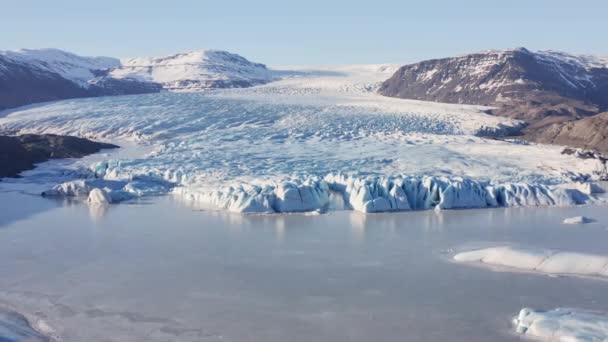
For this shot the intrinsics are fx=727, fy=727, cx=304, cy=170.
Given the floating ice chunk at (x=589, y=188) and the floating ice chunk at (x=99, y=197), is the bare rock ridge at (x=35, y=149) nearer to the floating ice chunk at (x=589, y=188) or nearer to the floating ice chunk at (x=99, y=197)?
the floating ice chunk at (x=99, y=197)

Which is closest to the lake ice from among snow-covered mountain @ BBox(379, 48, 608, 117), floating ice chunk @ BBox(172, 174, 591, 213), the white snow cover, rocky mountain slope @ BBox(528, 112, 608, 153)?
floating ice chunk @ BBox(172, 174, 591, 213)

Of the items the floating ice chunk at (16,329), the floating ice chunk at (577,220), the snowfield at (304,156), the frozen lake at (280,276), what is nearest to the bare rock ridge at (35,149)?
the snowfield at (304,156)

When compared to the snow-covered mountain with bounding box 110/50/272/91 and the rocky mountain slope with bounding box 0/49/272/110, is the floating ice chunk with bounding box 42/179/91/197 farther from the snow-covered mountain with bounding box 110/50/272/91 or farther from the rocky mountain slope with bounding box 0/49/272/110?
the snow-covered mountain with bounding box 110/50/272/91

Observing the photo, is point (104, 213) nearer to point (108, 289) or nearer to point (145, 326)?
point (108, 289)

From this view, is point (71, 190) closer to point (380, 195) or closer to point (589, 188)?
point (380, 195)

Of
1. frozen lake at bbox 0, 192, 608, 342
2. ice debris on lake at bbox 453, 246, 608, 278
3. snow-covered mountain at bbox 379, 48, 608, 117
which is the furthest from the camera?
snow-covered mountain at bbox 379, 48, 608, 117

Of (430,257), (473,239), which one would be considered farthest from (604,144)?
(430,257)

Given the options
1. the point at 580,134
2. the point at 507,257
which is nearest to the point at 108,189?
the point at 507,257
